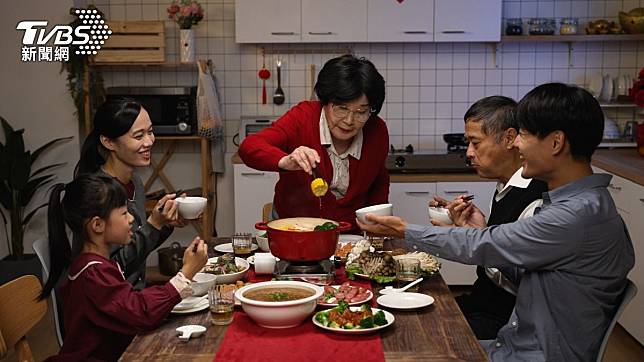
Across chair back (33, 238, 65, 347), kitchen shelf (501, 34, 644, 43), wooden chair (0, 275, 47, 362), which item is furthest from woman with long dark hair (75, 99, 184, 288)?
kitchen shelf (501, 34, 644, 43)

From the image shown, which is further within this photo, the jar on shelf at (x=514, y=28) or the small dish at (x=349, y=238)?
the jar on shelf at (x=514, y=28)

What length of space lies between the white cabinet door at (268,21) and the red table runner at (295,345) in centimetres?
327

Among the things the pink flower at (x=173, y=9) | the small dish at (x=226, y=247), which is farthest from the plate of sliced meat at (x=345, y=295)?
the pink flower at (x=173, y=9)

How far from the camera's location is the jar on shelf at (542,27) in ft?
17.1

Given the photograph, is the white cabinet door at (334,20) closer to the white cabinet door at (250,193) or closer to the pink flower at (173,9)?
the pink flower at (173,9)

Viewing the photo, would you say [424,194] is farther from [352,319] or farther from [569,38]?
[352,319]

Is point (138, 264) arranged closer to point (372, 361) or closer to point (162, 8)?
point (372, 361)

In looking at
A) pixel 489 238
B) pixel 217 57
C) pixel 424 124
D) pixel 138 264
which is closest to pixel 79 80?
pixel 217 57

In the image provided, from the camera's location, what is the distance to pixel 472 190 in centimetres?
496

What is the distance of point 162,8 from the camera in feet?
17.8

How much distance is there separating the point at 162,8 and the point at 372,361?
4.12 meters

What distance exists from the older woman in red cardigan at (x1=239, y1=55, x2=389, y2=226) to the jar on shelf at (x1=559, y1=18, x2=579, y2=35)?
8.36ft

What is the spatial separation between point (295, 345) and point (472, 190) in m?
3.21

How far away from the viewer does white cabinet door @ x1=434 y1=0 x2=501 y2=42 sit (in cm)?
505
